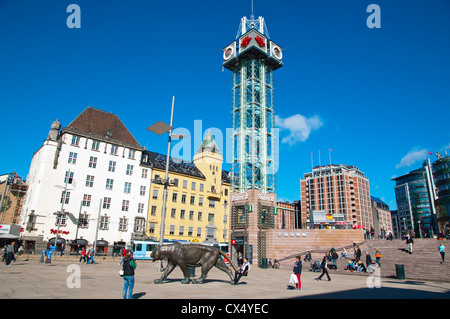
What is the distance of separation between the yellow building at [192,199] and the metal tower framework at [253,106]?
14.1 metres

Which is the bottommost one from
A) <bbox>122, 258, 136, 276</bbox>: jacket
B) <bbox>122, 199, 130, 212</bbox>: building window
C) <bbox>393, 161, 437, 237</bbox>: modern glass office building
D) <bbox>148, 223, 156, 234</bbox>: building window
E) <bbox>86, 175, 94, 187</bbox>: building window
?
<bbox>122, 258, 136, 276</bbox>: jacket

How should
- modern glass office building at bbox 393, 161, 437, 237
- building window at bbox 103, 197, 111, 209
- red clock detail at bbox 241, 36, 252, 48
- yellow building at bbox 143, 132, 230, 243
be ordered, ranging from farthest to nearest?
modern glass office building at bbox 393, 161, 437, 237
yellow building at bbox 143, 132, 230, 243
red clock detail at bbox 241, 36, 252, 48
building window at bbox 103, 197, 111, 209

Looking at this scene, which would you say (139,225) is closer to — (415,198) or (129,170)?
(129,170)

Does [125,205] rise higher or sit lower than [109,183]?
lower

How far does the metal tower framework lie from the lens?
5231 centimetres

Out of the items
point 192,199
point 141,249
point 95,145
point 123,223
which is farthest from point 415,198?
point 95,145

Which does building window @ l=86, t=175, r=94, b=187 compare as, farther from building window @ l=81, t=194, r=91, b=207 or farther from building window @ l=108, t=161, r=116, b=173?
building window @ l=108, t=161, r=116, b=173

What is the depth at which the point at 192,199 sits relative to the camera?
6372cm

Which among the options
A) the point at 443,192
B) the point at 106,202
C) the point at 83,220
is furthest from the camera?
the point at 443,192

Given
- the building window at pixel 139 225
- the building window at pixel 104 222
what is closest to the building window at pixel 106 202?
the building window at pixel 104 222

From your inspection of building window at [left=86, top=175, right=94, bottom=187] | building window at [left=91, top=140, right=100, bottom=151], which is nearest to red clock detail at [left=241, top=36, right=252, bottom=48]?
building window at [left=91, top=140, right=100, bottom=151]

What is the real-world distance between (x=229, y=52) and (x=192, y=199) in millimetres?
31202

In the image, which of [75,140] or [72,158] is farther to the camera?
[75,140]
